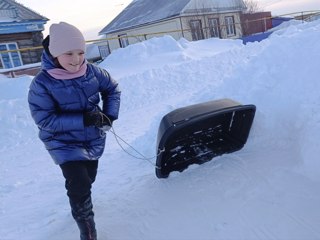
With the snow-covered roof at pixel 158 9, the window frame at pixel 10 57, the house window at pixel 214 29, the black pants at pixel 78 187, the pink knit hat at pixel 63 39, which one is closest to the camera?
the pink knit hat at pixel 63 39

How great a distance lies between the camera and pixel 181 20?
74.0 feet

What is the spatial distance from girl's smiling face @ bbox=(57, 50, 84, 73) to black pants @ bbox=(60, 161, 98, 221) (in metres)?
0.62

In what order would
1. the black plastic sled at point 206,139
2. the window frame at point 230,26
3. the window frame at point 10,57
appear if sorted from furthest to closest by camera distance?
the window frame at point 230,26 → the window frame at point 10,57 → the black plastic sled at point 206,139

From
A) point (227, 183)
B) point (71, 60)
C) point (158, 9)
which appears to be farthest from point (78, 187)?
point (158, 9)

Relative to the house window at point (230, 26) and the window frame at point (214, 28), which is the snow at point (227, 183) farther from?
the house window at point (230, 26)

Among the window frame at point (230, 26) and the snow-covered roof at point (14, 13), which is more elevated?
the snow-covered roof at point (14, 13)

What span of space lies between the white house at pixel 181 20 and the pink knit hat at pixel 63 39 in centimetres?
1928

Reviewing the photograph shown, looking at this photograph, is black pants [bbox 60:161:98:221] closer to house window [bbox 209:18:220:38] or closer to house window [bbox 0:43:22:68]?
house window [bbox 0:43:22:68]

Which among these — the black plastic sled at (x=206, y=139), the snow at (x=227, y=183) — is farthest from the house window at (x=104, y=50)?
the black plastic sled at (x=206, y=139)

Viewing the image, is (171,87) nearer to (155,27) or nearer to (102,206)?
(102,206)

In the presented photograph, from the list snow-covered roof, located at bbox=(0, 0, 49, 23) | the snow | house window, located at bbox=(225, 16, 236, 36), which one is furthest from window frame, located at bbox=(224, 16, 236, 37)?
the snow

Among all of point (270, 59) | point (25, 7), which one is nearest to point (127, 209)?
point (270, 59)

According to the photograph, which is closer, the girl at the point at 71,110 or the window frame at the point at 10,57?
the girl at the point at 71,110

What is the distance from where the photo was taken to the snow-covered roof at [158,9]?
75.7ft
